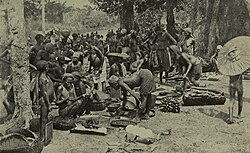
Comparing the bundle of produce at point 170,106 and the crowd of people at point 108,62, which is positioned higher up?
the crowd of people at point 108,62

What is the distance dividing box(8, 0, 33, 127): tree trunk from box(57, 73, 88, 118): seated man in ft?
2.23

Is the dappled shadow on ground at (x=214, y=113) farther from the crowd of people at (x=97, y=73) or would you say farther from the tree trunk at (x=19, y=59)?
the tree trunk at (x=19, y=59)

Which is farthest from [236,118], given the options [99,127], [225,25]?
[225,25]

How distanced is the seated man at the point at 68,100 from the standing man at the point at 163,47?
201 inches

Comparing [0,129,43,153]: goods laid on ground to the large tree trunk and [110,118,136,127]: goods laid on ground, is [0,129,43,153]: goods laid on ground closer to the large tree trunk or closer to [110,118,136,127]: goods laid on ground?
[110,118,136,127]: goods laid on ground

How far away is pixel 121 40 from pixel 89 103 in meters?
5.30

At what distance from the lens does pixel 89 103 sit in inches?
388

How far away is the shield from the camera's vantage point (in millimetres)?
8953

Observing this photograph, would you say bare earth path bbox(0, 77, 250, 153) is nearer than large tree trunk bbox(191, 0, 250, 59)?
Yes

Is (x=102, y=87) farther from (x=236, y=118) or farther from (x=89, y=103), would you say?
(x=236, y=118)

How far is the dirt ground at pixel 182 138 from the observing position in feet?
24.7

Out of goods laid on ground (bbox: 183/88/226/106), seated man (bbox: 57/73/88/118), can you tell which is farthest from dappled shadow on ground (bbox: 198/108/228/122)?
seated man (bbox: 57/73/88/118)

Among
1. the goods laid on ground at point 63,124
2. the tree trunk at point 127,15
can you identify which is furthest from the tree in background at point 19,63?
the tree trunk at point 127,15

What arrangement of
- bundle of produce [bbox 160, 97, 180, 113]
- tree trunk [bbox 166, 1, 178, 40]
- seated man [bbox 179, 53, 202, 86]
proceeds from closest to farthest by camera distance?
1. bundle of produce [bbox 160, 97, 180, 113]
2. seated man [bbox 179, 53, 202, 86]
3. tree trunk [bbox 166, 1, 178, 40]
